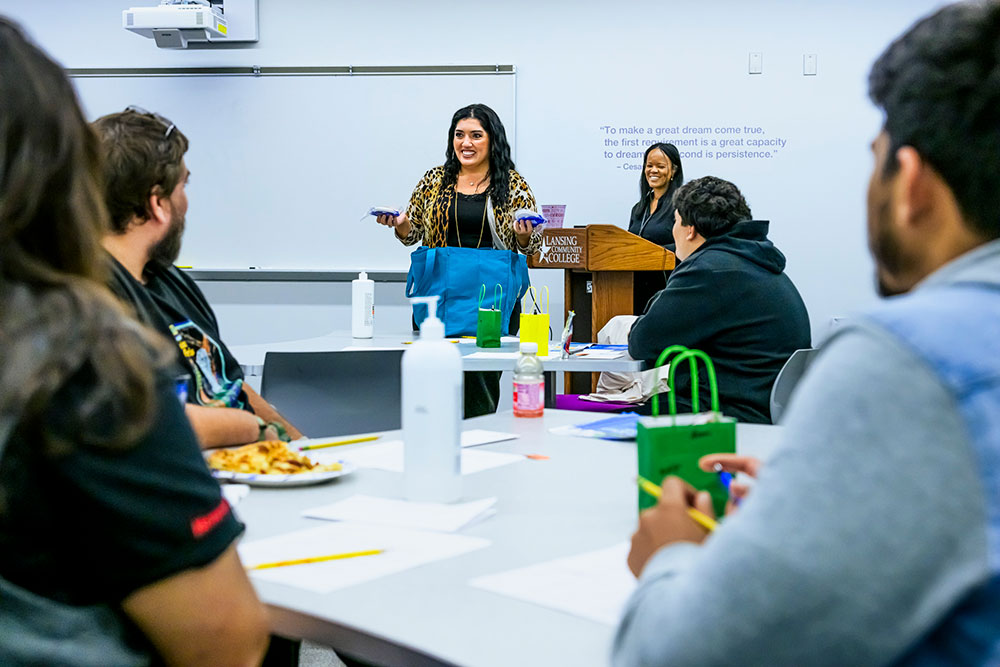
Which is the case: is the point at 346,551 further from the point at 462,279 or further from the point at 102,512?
the point at 462,279

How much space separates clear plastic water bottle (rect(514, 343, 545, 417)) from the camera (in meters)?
2.01

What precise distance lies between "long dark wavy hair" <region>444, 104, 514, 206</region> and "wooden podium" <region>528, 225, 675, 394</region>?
0.89ft

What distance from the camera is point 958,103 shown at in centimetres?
64

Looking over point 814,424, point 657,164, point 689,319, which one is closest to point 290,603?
point 814,424

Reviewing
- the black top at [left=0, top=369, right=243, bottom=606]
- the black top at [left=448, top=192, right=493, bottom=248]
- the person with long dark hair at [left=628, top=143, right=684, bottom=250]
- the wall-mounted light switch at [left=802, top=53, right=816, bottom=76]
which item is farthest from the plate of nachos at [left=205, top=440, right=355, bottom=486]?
the wall-mounted light switch at [left=802, top=53, right=816, bottom=76]

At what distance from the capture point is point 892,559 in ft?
1.76

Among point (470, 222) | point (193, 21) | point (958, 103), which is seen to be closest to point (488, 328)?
point (470, 222)

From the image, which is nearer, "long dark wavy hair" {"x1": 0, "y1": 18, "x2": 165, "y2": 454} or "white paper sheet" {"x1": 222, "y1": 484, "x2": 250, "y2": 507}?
"long dark wavy hair" {"x1": 0, "y1": 18, "x2": 165, "y2": 454}

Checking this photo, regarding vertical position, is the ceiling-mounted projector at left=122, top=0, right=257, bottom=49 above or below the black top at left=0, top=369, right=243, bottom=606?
above

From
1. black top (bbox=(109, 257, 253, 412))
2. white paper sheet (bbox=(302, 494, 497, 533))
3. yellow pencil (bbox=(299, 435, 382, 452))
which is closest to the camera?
white paper sheet (bbox=(302, 494, 497, 533))

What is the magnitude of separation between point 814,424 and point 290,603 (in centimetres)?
61

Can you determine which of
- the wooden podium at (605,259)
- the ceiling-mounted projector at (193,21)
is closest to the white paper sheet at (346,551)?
the wooden podium at (605,259)

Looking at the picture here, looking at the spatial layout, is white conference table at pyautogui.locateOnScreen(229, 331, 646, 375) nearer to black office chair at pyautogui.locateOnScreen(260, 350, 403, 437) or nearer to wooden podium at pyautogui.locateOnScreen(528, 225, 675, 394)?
black office chair at pyautogui.locateOnScreen(260, 350, 403, 437)

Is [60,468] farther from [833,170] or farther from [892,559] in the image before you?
[833,170]
